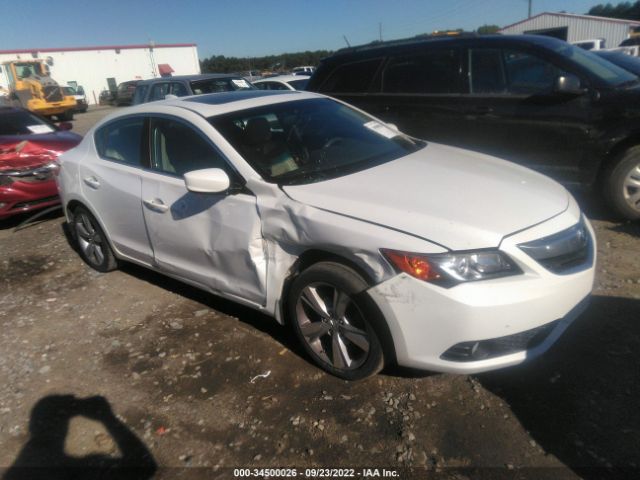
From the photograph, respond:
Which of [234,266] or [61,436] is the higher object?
[234,266]

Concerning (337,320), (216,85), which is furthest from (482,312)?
(216,85)

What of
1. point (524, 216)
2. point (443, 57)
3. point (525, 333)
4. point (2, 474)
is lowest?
point (2, 474)

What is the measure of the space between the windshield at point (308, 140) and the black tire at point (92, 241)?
1843 millimetres

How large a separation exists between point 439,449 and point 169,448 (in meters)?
1.32

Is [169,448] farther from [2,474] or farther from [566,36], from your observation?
[566,36]

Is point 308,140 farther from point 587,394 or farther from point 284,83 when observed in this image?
point 284,83

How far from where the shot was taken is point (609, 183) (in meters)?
4.45

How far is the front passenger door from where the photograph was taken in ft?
9.65

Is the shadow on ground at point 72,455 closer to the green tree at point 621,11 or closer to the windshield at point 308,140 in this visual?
the windshield at point 308,140

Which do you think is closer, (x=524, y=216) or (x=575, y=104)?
(x=524, y=216)

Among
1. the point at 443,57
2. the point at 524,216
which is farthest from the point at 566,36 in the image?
the point at 524,216

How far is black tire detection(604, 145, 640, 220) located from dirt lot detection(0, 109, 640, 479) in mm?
879

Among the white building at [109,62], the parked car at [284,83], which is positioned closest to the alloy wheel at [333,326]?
the parked car at [284,83]

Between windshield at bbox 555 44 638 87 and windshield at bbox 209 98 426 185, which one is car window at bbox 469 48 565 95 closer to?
windshield at bbox 555 44 638 87
